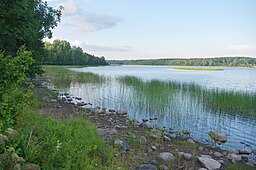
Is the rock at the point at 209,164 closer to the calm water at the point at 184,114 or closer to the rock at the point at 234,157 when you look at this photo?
the rock at the point at 234,157

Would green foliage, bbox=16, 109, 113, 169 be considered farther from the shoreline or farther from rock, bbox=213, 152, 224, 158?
rock, bbox=213, 152, 224, 158

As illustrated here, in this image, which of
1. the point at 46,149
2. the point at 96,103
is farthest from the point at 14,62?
the point at 96,103

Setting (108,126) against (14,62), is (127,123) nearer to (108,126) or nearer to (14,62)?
(108,126)

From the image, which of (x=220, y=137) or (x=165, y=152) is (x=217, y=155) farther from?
(x=220, y=137)

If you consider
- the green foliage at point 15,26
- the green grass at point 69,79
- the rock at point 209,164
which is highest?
the green foliage at point 15,26

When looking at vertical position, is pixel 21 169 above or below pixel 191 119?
above

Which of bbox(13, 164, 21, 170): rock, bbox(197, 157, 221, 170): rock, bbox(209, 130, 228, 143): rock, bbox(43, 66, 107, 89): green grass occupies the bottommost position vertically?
bbox(209, 130, 228, 143): rock

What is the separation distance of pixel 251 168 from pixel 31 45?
39.9 feet

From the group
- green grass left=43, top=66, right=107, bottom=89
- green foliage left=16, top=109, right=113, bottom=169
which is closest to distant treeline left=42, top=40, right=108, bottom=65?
green grass left=43, top=66, right=107, bottom=89

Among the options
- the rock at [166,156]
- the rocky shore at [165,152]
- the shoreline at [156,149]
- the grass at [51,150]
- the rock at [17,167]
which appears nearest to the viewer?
the rock at [17,167]

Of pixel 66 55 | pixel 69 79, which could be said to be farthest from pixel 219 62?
pixel 69 79

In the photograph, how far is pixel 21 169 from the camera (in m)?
3.11

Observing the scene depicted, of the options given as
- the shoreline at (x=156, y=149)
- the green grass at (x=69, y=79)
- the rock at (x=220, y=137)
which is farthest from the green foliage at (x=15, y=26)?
the green grass at (x=69, y=79)

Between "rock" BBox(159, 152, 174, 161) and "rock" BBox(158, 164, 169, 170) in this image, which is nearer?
"rock" BBox(158, 164, 169, 170)
